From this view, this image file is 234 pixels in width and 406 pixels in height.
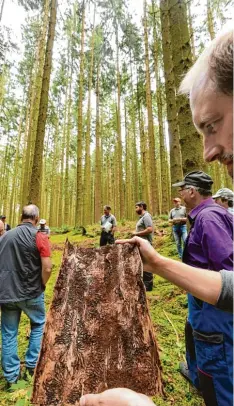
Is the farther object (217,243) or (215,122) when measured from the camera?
(217,243)

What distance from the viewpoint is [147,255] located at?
188 centimetres

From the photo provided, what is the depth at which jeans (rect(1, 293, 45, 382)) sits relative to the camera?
349cm

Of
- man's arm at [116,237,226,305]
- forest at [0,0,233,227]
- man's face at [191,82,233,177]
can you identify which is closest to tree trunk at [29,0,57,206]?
forest at [0,0,233,227]

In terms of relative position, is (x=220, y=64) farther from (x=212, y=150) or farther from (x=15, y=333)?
(x=15, y=333)

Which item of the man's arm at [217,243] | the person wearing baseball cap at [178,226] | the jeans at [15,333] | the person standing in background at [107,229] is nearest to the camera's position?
the man's arm at [217,243]

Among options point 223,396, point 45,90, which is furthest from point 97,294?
point 45,90

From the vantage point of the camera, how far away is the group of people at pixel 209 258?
0.78 metres

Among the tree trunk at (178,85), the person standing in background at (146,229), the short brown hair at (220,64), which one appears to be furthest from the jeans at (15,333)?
the short brown hair at (220,64)

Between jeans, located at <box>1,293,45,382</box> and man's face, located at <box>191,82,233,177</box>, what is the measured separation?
362 cm

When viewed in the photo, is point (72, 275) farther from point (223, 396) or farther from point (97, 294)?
point (223, 396)

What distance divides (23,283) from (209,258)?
2775mm

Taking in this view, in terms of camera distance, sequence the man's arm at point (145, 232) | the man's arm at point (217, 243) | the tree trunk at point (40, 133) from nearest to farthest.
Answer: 1. the man's arm at point (217, 243)
2. the man's arm at point (145, 232)
3. the tree trunk at point (40, 133)

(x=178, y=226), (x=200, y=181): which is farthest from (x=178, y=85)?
(x=178, y=226)

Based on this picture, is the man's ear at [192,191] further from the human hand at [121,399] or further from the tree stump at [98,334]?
the human hand at [121,399]
